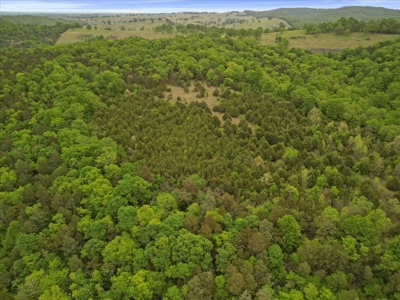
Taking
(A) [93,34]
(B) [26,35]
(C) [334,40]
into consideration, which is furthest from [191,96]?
(B) [26,35]

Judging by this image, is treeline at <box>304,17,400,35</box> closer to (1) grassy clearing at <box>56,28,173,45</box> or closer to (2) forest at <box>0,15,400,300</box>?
(2) forest at <box>0,15,400,300</box>

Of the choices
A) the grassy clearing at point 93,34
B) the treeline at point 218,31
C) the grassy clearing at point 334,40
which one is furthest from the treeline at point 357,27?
the grassy clearing at point 93,34

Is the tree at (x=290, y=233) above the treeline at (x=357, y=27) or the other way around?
the other way around

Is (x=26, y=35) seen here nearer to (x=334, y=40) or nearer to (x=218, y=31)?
(x=218, y=31)

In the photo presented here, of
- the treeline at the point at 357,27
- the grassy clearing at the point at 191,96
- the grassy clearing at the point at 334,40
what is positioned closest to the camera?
the grassy clearing at the point at 191,96

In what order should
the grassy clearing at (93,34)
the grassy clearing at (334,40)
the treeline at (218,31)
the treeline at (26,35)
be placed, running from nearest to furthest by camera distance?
the grassy clearing at (334,40) → the treeline at (218,31) → the treeline at (26,35) → the grassy clearing at (93,34)

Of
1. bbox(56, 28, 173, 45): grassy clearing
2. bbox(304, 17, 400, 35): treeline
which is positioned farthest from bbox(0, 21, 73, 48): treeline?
bbox(304, 17, 400, 35): treeline

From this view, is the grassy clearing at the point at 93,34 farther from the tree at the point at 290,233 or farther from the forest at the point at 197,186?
the tree at the point at 290,233
